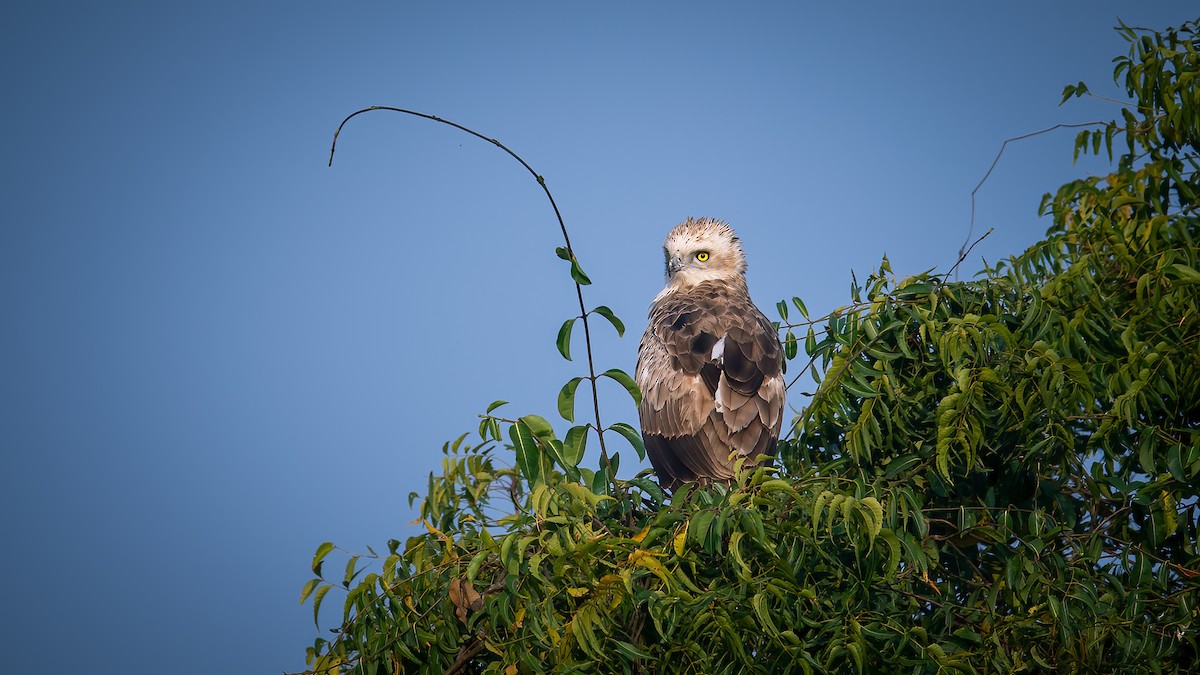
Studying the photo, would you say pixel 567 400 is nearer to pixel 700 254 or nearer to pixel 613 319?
pixel 613 319

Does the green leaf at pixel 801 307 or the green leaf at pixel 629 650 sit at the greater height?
the green leaf at pixel 801 307

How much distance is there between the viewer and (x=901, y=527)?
13.4ft

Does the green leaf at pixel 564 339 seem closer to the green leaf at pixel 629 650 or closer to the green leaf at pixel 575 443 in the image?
the green leaf at pixel 575 443

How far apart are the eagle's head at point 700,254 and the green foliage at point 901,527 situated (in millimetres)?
3081

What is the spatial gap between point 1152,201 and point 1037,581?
2.72 m

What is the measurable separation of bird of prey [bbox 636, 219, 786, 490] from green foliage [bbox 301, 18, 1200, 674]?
119 cm

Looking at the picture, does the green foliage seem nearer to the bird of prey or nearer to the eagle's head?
the bird of prey

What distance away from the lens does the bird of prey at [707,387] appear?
20.5 ft

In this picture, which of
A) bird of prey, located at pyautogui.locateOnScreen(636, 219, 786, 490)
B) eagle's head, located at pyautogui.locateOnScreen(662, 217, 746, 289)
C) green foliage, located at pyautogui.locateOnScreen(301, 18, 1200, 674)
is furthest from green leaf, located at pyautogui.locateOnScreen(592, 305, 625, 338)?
eagle's head, located at pyautogui.locateOnScreen(662, 217, 746, 289)

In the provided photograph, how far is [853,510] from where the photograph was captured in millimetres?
3648

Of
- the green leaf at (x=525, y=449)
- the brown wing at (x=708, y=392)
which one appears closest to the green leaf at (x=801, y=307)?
the brown wing at (x=708, y=392)

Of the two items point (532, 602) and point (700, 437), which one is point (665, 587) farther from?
point (700, 437)

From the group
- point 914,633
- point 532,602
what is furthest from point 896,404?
point 532,602

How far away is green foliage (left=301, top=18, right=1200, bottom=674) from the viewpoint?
12.0ft
